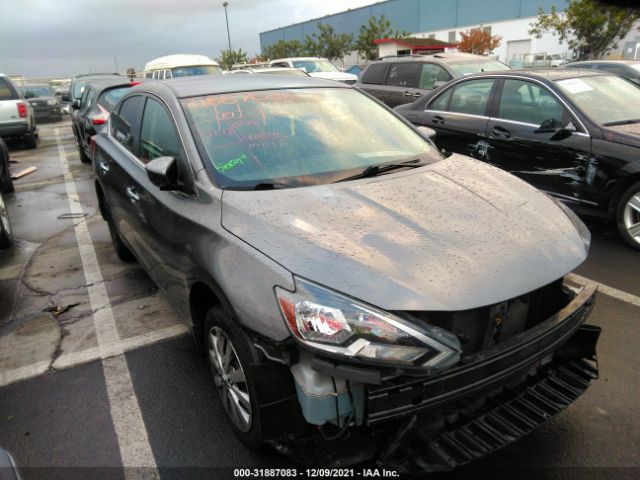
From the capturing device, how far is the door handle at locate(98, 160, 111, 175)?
4273 millimetres

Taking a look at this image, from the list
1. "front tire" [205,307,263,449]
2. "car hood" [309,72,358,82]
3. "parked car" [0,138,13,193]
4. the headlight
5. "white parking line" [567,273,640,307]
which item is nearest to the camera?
the headlight

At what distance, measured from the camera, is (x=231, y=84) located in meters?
3.33

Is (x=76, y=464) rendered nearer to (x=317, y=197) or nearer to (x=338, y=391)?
(x=338, y=391)

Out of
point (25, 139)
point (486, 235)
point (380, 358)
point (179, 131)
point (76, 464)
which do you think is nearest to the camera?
point (380, 358)

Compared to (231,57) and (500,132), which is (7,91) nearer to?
(500,132)

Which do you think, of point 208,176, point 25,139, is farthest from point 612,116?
point 25,139

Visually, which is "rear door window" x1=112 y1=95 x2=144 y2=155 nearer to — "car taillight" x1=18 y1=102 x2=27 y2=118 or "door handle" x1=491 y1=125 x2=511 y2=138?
"door handle" x1=491 y1=125 x2=511 y2=138

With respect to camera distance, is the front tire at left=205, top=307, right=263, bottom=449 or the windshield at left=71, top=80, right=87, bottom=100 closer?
the front tire at left=205, top=307, right=263, bottom=449

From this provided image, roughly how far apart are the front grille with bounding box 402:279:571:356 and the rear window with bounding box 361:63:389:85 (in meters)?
9.01

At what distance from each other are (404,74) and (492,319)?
349 inches

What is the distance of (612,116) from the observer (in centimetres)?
489

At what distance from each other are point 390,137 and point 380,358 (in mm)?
1913

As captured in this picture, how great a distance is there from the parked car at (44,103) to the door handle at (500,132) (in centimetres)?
1885

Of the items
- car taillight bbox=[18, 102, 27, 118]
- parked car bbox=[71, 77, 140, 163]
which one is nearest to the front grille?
parked car bbox=[71, 77, 140, 163]
